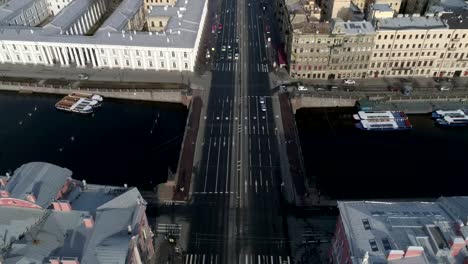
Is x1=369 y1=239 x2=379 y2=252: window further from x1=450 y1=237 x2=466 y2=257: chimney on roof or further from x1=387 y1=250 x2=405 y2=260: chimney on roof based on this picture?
x1=450 y1=237 x2=466 y2=257: chimney on roof

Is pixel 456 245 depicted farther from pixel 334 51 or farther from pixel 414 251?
pixel 334 51

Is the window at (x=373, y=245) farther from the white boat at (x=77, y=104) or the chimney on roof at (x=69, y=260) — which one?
the white boat at (x=77, y=104)

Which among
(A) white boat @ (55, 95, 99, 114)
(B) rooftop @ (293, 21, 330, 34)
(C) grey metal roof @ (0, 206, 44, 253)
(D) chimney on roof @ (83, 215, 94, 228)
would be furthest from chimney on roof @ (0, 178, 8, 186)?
(B) rooftop @ (293, 21, 330, 34)

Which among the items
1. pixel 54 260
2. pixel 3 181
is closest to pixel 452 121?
pixel 54 260

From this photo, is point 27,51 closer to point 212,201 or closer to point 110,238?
point 212,201

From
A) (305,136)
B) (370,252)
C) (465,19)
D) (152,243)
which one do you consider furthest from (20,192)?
(465,19)

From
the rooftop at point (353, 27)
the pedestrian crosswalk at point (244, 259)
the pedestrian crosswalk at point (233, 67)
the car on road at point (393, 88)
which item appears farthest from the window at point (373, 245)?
the pedestrian crosswalk at point (233, 67)
